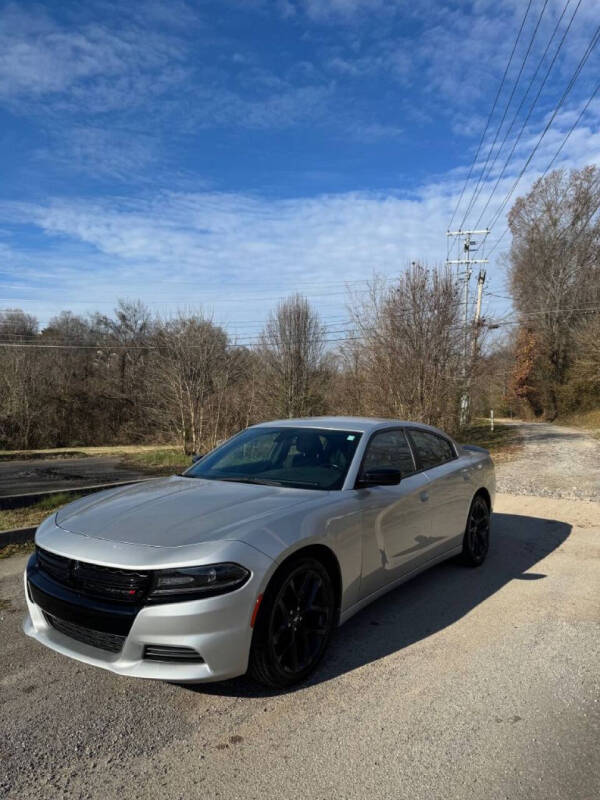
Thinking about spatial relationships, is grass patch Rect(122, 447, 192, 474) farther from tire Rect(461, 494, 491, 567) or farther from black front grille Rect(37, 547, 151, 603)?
black front grille Rect(37, 547, 151, 603)

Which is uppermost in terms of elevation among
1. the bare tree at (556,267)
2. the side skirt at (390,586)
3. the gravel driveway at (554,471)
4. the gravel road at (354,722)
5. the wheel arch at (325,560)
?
the bare tree at (556,267)

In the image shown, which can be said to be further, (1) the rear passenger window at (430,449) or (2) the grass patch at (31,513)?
(2) the grass patch at (31,513)

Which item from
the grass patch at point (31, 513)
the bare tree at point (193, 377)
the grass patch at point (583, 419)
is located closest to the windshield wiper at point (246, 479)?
the grass patch at point (31, 513)

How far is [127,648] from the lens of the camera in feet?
9.08

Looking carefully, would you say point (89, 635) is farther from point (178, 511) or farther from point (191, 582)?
point (178, 511)

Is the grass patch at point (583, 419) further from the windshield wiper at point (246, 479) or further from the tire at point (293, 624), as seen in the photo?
the tire at point (293, 624)

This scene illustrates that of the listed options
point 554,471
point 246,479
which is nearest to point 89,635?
point 246,479

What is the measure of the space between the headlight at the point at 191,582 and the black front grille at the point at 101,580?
0.07 meters

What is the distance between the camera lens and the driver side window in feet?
14.1

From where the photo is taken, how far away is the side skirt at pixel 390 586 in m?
3.63

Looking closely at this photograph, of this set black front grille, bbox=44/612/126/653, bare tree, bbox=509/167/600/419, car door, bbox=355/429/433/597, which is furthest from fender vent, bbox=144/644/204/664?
bare tree, bbox=509/167/600/419

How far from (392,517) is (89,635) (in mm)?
2150

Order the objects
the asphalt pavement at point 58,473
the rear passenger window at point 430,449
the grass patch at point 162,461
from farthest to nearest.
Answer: the grass patch at point 162,461
the asphalt pavement at point 58,473
the rear passenger window at point 430,449

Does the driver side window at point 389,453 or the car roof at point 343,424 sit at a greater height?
the car roof at point 343,424
